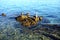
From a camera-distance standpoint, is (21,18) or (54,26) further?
(21,18)

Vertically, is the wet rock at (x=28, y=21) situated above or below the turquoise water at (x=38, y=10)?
above

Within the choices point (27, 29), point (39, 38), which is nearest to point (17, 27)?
point (27, 29)

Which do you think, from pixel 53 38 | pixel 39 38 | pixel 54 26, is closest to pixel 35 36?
pixel 39 38

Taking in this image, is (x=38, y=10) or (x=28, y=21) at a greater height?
(x=28, y=21)

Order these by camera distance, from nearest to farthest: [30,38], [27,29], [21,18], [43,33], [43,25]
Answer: [30,38]
[43,33]
[27,29]
[43,25]
[21,18]

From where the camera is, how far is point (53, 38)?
19406mm

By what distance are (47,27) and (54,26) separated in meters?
1.25

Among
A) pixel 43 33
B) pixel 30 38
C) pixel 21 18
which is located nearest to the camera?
pixel 30 38

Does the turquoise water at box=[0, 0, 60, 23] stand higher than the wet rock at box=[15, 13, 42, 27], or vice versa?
the wet rock at box=[15, 13, 42, 27]

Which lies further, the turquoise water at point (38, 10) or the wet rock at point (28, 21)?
the turquoise water at point (38, 10)

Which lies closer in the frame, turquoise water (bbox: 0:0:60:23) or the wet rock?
the wet rock

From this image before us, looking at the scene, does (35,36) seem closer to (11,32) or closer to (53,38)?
(53,38)

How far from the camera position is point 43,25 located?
2455 cm

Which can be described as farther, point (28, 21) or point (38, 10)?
point (38, 10)
